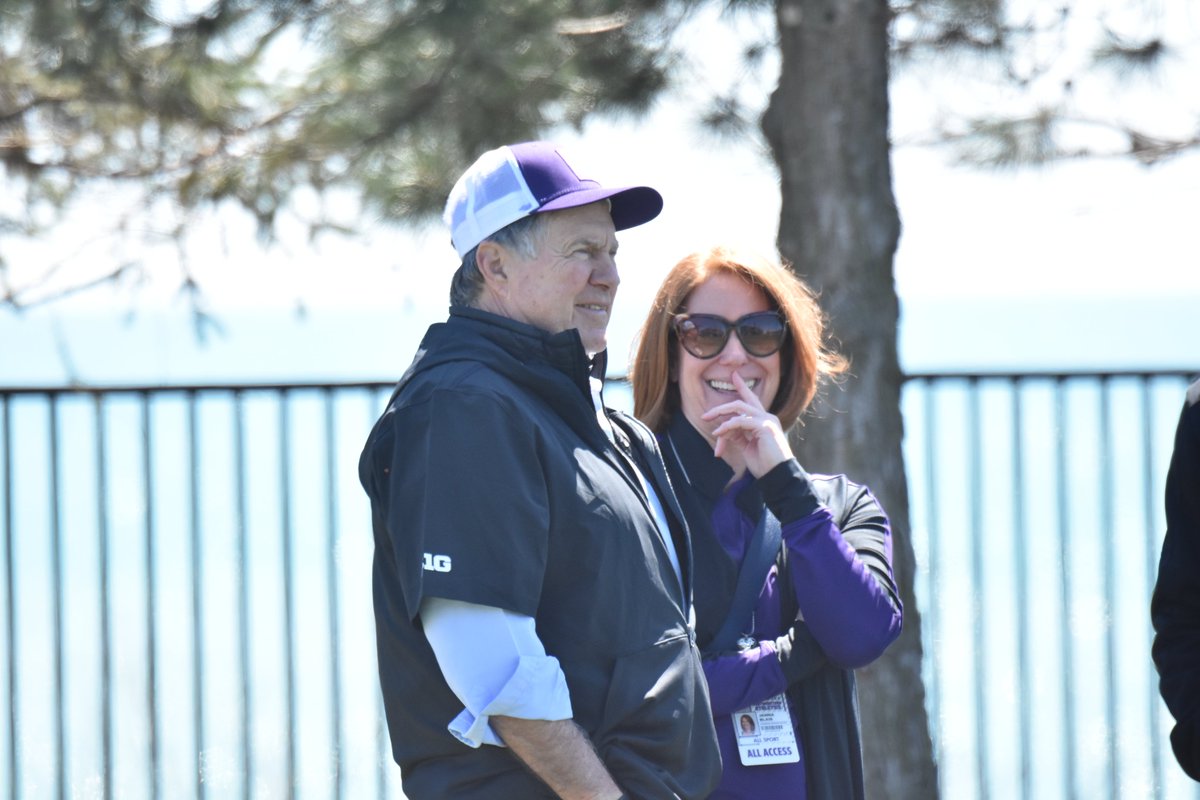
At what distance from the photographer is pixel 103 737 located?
16.4ft

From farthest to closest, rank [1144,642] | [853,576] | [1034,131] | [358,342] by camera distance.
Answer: [358,342], [1144,642], [1034,131], [853,576]

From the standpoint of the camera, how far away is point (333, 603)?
5.07 metres

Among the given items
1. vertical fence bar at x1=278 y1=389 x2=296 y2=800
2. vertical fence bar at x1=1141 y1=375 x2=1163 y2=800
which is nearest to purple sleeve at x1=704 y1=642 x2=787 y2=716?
vertical fence bar at x1=278 y1=389 x2=296 y2=800

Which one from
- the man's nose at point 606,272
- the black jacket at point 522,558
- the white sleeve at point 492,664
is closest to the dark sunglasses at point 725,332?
the man's nose at point 606,272

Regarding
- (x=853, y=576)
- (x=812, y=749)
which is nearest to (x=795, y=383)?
(x=853, y=576)

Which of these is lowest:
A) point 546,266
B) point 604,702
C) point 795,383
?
point 604,702

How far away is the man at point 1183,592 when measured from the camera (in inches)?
86.5

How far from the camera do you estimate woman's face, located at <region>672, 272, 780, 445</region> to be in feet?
9.23

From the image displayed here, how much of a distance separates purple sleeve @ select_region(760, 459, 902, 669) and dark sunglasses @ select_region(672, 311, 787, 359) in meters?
0.30

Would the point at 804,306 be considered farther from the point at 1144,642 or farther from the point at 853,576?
the point at 1144,642

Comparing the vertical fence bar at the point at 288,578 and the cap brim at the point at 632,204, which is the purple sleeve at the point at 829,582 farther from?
the vertical fence bar at the point at 288,578

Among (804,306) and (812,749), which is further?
(804,306)

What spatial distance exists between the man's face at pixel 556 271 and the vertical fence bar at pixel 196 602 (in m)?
2.89

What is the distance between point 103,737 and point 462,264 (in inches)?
132
